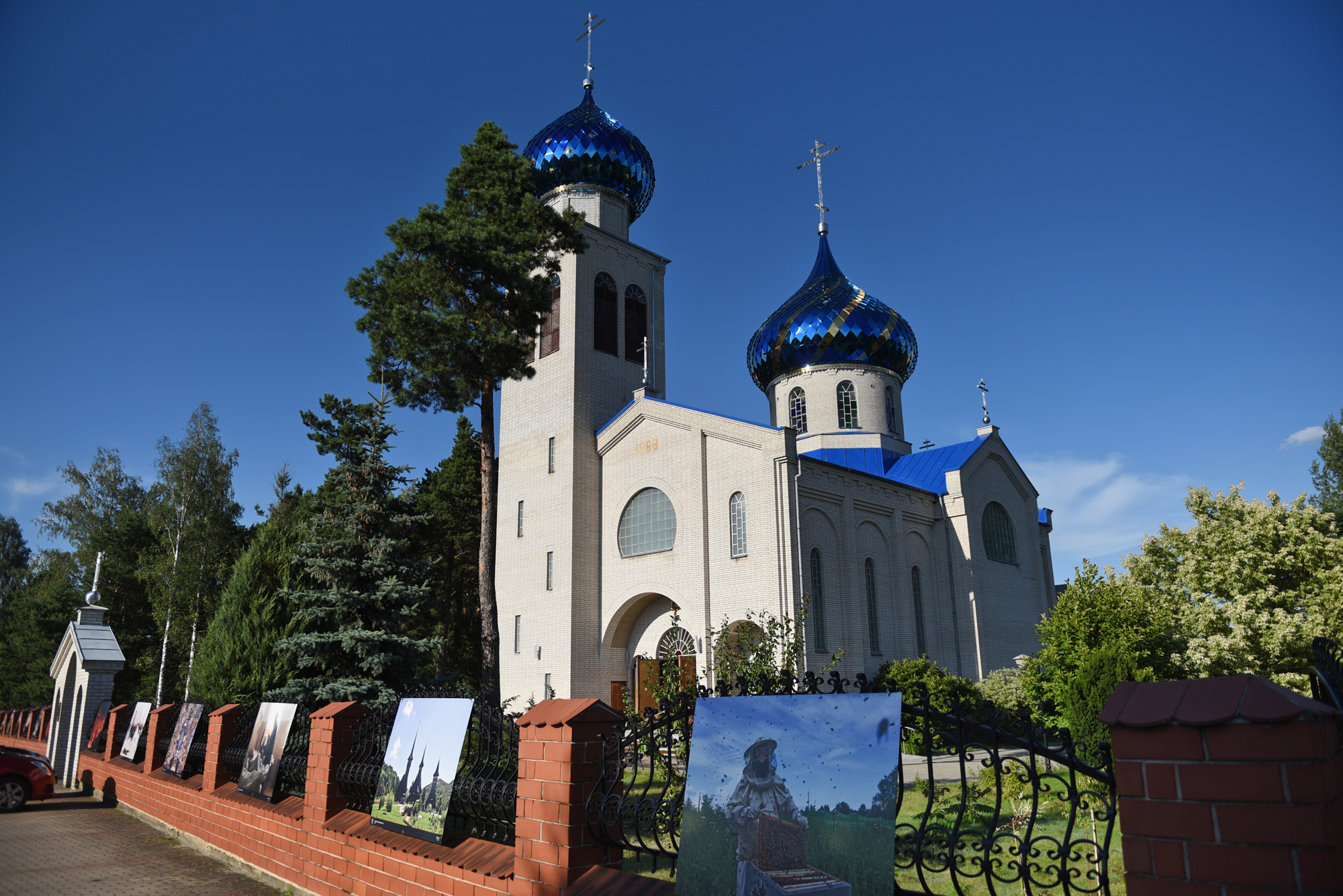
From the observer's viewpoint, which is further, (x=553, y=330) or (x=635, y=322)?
(x=635, y=322)

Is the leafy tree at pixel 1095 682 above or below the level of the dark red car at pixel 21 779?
above

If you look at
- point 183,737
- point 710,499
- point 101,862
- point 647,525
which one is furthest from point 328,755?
point 647,525

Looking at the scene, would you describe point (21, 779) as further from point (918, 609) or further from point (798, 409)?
point (798, 409)

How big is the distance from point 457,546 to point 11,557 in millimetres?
29613

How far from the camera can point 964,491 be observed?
2367 centimetres

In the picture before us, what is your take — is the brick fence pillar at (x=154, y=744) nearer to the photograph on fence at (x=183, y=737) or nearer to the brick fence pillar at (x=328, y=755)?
the photograph on fence at (x=183, y=737)

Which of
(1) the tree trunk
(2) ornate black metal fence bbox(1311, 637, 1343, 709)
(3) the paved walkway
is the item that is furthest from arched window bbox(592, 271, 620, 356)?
(2) ornate black metal fence bbox(1311, 637, 1343, 709)

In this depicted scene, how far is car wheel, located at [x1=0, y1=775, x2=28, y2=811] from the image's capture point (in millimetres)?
12242

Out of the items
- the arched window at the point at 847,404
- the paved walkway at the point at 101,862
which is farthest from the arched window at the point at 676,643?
the paved walkway at the point at 101,862

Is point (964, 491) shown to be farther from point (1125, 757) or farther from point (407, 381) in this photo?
point (1125, 757)

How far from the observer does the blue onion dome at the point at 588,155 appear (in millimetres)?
24172

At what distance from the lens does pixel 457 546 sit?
2912 cm

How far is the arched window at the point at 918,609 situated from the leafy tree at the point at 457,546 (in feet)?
47.8

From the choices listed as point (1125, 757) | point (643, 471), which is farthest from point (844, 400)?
point (1125, 757)
